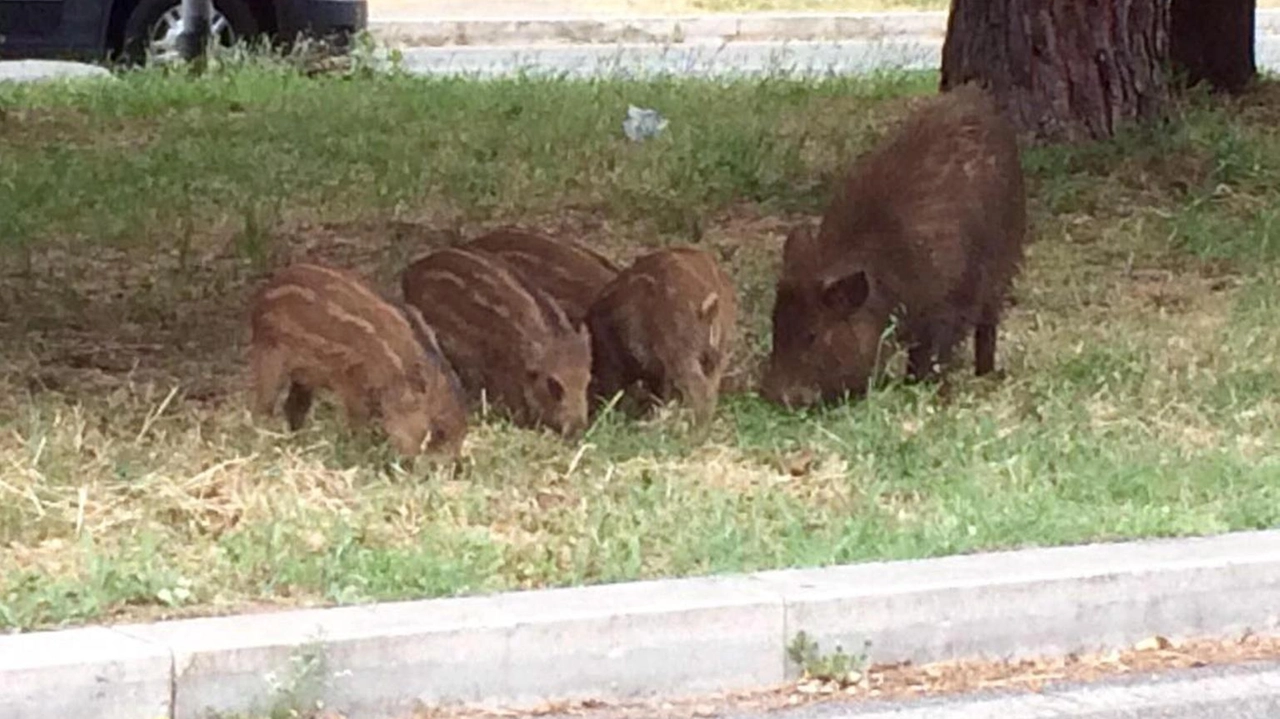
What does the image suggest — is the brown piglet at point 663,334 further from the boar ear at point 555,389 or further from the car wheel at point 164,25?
the car wheel at point 164,25

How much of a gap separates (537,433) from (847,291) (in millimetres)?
1206

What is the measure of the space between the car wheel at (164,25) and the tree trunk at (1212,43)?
602 cm

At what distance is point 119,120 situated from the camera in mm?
12398

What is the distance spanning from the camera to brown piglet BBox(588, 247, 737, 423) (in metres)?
7.34

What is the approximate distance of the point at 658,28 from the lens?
2186 centimetres

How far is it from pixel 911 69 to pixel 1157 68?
432 centimetres

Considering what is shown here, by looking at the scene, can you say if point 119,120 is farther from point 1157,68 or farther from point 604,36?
point 604,36

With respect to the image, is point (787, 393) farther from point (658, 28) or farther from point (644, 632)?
point (658, 28)

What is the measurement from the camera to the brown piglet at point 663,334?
734 cm

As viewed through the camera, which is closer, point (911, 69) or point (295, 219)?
point (295, 219)

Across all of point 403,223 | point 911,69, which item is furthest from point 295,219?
point 911,69

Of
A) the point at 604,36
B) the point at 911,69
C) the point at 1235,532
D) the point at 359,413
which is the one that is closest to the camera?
the point at 1235,532

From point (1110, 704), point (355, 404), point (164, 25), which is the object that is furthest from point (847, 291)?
point (164, 25)

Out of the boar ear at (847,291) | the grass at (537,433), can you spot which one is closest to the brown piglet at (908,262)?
the boar ear at (847,291)
